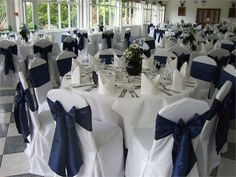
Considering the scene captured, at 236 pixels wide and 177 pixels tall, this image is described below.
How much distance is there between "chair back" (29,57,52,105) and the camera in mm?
3148

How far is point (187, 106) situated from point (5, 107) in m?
3.44

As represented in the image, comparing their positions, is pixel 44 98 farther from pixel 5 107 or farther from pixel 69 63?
pixel 5 107

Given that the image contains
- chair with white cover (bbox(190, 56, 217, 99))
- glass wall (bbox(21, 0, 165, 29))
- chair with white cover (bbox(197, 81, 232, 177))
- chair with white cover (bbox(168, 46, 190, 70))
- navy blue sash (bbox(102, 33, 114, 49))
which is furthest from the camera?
glass wall (bbox(21, 0, 165, 29))

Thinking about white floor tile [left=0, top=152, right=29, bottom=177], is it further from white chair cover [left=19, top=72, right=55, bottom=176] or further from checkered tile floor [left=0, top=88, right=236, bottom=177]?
white chair cover [left=19, top=72, right=55, bottom=176]

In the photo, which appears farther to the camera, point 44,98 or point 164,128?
point 44,98

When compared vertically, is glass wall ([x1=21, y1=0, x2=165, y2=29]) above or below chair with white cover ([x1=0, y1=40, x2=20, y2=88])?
above

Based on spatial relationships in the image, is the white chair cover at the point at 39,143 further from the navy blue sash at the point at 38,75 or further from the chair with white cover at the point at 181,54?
the chair with white cover at the point at 181,54

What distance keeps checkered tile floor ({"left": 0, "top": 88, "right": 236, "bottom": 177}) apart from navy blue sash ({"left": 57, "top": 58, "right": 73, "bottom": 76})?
1008 millimetres

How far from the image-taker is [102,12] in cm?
1349

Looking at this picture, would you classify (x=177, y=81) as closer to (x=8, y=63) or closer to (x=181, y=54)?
(x=181, y=54)

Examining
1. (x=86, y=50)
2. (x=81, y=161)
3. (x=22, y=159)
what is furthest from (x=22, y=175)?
(x=86, y=50)

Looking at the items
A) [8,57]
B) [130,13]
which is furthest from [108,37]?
[130,13]

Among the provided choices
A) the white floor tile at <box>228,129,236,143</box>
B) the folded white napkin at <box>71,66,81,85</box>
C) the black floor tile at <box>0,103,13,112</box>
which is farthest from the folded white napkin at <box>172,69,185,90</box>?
the black floor tile at <box>0,103,13,112</box>

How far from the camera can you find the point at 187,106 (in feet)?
6.05
